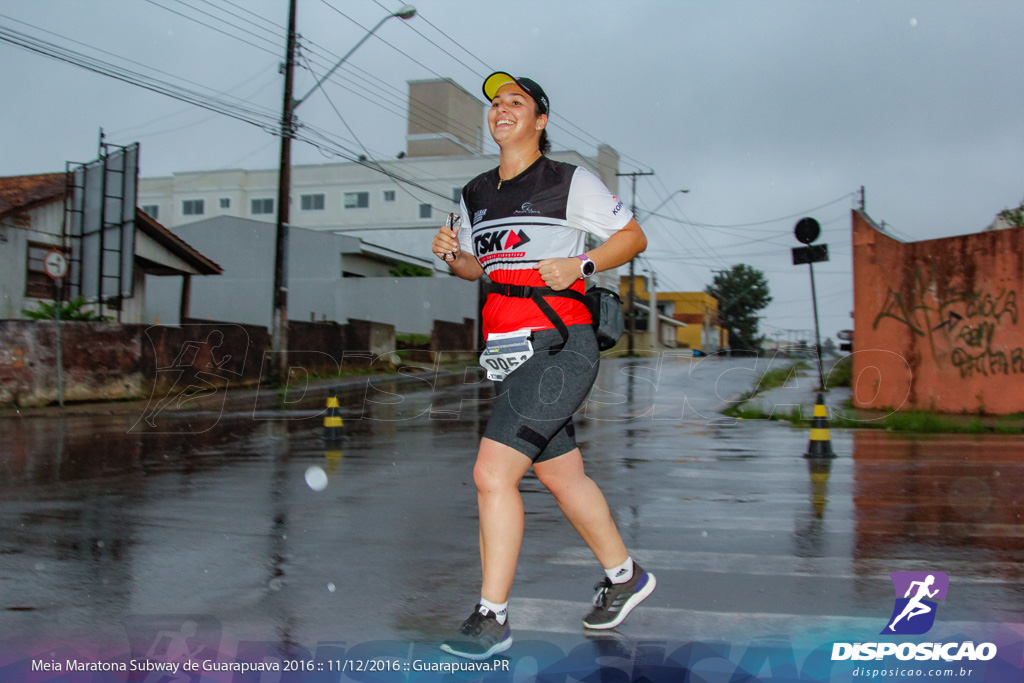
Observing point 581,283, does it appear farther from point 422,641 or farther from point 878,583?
point 878,583

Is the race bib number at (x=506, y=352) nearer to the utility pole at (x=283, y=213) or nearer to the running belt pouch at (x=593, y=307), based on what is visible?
the running belt pouch at (x=593, y=307)

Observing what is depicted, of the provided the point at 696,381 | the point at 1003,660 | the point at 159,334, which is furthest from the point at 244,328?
the point at 1003,660

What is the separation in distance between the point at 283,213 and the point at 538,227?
60.6 feet

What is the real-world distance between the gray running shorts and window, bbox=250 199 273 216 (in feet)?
196

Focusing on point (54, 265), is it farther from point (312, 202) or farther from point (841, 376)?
point (312, 202)

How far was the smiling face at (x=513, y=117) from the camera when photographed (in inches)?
145

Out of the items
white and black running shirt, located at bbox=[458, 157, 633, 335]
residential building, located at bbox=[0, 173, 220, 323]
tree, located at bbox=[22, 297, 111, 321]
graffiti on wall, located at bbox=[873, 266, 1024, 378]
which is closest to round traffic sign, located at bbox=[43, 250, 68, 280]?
tree, located at bbox=[22, 297, 111, 321]

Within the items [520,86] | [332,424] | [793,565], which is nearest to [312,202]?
[332,424]

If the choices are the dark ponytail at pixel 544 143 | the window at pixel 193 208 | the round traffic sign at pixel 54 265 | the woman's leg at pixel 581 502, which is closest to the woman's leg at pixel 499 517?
the woman's leg at pixel 581 502

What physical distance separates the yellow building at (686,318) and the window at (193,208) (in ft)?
106

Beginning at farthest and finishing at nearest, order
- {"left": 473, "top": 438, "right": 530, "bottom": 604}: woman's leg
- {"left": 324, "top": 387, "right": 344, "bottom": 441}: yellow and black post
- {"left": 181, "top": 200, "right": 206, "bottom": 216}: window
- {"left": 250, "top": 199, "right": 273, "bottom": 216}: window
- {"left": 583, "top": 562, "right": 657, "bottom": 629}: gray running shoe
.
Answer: {"left": 181, "top": 200, "right": 206, "bottom": 216}: window, {"left": 250, "top": 199, "right": 273, "bottom": 216}: window, {"left": 324, "top": 387, "right": 344, "bottom": 441}: yellow and black post, {"left": 583, "top": 562, "right": 657, "bottom": 629}: gray running shoe, {"left": 473, "top": 438, "right": 530, "bottom": 604}: woman's leg

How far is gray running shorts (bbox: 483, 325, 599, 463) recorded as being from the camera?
3.41m

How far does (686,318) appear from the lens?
3834 inches

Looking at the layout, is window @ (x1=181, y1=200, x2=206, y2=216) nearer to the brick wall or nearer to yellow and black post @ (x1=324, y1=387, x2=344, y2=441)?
the brick wall
